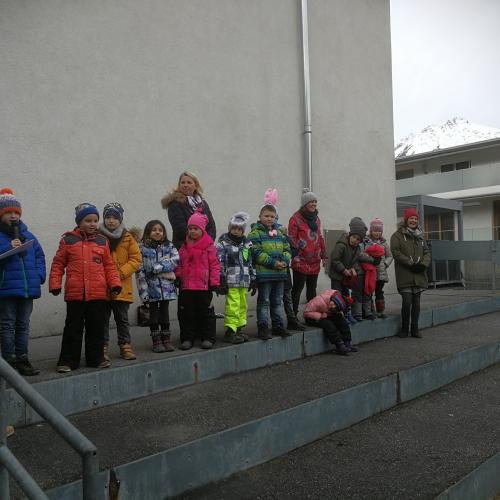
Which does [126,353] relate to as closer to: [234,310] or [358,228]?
[234,310]

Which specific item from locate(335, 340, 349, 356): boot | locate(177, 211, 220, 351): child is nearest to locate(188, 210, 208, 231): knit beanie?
locate(177, 211, 220, 351): child

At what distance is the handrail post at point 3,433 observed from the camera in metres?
2.26

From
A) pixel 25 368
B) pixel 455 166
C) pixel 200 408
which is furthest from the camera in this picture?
pixel 455 166

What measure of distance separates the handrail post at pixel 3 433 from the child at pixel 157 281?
8.40 ft

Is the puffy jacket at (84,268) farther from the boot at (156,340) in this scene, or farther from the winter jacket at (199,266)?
the winter jacket at (199,266)

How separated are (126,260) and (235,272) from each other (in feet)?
3.92

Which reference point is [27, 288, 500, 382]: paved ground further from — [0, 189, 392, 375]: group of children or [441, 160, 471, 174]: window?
[441, 160, 471, 174]: window

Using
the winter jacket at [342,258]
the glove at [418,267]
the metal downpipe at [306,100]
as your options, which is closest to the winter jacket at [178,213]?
the winter jacket at [342,258]

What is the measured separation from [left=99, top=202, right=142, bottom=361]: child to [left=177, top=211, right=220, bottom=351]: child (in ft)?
1.81

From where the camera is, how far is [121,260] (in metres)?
4.89


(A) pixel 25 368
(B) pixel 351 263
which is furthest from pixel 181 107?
(A) pixel 25 368

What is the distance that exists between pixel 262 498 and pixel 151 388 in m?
A: 1.65

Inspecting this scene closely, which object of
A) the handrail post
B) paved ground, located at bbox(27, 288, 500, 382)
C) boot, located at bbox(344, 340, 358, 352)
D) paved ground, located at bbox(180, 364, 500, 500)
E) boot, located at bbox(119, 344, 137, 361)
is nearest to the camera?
the handrail post

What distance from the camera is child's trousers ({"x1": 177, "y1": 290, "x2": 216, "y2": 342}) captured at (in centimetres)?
524
